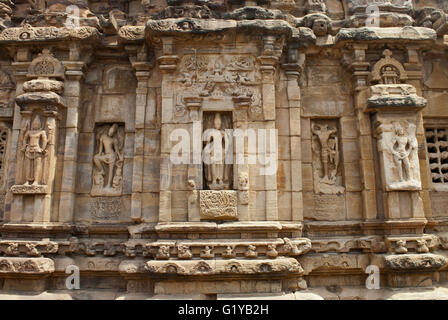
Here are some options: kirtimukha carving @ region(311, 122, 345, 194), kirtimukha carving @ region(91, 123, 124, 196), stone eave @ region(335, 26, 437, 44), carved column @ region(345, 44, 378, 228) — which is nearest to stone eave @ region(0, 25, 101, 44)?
kirtimukha carving @ region(91, 123, 124, 196)

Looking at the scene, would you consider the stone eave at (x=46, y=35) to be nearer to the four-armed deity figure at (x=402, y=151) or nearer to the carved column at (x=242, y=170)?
the carved column at (x=242, y=170)

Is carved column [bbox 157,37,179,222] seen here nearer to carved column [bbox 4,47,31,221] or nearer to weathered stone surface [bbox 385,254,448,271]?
carved column [bbox 4,47,31,221]

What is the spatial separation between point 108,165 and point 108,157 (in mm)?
184

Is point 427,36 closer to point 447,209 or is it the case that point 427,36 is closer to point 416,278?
point 447,209

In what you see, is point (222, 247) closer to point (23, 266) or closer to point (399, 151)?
point (23, 266)

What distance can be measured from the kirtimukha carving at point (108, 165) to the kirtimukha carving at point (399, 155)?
18.9 ft

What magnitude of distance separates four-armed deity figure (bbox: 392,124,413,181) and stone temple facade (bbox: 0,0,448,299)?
0.04m

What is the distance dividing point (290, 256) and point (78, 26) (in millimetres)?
6979

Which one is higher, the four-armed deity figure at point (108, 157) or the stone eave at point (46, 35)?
the stone eave at point (46, 35)

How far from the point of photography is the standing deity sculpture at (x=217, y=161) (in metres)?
7.27

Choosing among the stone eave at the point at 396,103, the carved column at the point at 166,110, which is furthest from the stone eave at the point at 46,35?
the stone eave at the point at 396,103

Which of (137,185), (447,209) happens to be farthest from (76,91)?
(447,209)

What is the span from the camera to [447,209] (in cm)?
820

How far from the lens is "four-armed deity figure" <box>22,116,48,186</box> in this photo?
24.5 ft
